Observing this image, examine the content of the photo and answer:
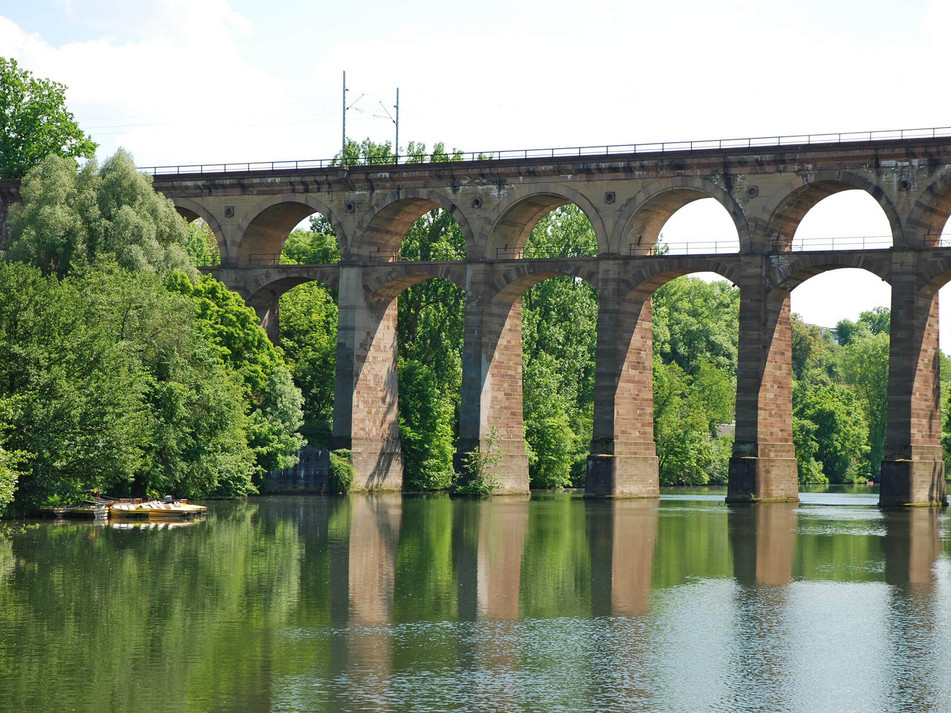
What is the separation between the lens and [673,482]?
323 feet

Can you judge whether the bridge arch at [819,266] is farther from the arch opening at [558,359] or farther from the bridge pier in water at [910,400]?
the arch opening at [558,359]

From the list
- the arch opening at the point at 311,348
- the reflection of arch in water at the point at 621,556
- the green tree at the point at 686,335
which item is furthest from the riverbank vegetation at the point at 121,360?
the green tree at the point at 686,335

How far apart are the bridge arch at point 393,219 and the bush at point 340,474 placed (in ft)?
35.9

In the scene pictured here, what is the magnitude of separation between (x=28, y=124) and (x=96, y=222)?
71.6 ft

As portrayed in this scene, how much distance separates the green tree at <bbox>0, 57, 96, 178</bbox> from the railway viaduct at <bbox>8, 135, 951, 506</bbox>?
1021 cm

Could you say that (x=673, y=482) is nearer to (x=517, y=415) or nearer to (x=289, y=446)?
(x=517, y=415)

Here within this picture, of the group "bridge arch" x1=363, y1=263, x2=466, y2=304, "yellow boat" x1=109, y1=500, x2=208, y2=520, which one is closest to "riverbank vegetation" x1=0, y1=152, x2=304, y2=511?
"yellow boat" x1=109, y1=500, x2=208, y2=520

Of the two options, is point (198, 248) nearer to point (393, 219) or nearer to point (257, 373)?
point (393, 219)

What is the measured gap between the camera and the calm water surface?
1972cm

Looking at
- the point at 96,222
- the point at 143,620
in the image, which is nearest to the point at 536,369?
the point at 96,222

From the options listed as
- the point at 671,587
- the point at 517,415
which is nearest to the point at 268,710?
the point at 671,587

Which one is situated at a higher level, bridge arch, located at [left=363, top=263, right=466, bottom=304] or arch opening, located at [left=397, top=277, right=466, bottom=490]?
bridge arch, located at [left=363, top=263, right=466, bottom=304]

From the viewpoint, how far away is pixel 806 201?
65938 millimetres

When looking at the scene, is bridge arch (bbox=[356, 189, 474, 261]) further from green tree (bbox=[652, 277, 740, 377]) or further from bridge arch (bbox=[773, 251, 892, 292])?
green tree (bbox=[652, 277, 740, 377])
